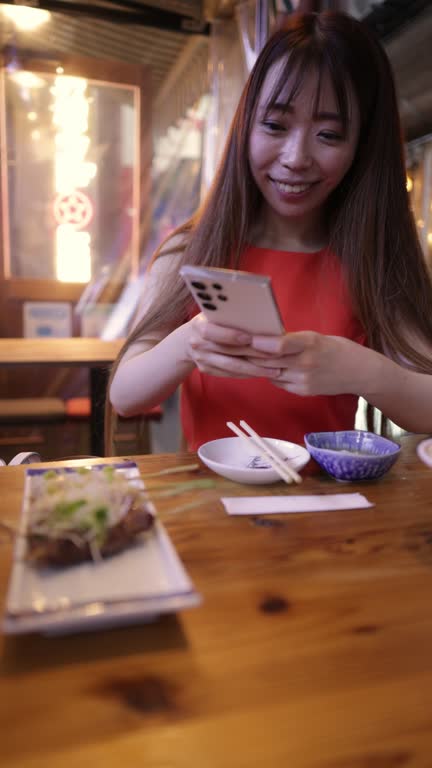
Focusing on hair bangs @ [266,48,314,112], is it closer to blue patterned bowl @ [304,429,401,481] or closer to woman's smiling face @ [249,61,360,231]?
woman's smiling face @ [249,61,360,231]

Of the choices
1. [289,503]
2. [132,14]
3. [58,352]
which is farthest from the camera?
[132,14]

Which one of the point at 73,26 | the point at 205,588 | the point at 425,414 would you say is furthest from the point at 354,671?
the point at 73,26

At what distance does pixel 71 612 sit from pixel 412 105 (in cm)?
337

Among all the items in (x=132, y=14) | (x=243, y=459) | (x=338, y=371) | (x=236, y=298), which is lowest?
(x=243, y=459)

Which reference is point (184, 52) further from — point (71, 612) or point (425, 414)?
point (71, 612)

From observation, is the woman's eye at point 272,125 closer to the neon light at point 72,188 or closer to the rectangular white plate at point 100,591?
the rectangular white plate at point 100,591

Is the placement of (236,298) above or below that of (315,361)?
above

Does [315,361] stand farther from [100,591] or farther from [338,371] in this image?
[100,591]

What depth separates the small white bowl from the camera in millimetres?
1016

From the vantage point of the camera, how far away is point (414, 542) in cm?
85

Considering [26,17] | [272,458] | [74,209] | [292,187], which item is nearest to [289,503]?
[272,458]

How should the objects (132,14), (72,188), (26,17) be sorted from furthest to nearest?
(72,188), (26,17), (132,14)

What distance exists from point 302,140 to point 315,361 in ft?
1.87

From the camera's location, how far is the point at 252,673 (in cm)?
56
